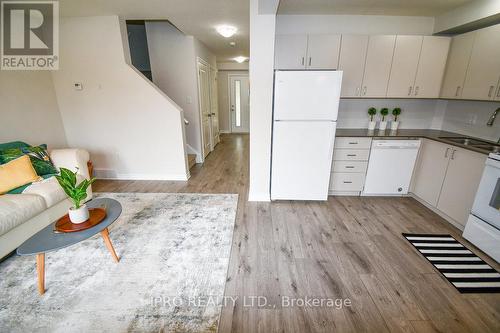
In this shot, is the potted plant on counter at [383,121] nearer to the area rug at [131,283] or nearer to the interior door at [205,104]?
the area rug at [131,283]

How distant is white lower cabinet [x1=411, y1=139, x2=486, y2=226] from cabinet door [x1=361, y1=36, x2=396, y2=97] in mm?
961

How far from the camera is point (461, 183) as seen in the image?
2.43m

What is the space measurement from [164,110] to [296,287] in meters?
3.19

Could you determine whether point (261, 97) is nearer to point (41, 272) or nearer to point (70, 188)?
point (70, 188)

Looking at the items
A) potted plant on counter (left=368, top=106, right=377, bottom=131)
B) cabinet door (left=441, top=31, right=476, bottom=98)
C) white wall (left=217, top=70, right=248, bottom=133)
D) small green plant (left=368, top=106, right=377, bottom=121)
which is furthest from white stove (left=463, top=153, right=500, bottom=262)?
white wall (left=217, top=70, right=248, bottom=133)

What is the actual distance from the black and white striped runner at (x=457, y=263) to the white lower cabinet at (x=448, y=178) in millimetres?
426

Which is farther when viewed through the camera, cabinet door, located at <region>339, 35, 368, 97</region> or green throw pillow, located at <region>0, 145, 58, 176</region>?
cabinet door, located at <region>339, 35, 368, 97</region>

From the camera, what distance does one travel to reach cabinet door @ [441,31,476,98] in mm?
2682

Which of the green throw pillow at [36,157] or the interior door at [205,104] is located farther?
the interior door at [205,104]

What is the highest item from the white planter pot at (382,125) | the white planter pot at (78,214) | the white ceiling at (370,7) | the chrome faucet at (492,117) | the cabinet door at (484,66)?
the white ceiling at (370,7)

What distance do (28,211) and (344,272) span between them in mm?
2940

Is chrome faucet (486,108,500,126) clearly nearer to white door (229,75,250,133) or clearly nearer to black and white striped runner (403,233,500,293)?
black and white striped runner (403,233,500,293)

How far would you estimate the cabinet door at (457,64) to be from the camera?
2.68 meters

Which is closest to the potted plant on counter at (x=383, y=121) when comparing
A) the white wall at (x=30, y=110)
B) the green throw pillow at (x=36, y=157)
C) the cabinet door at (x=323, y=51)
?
the cabinet door at (x=323, y=51)
